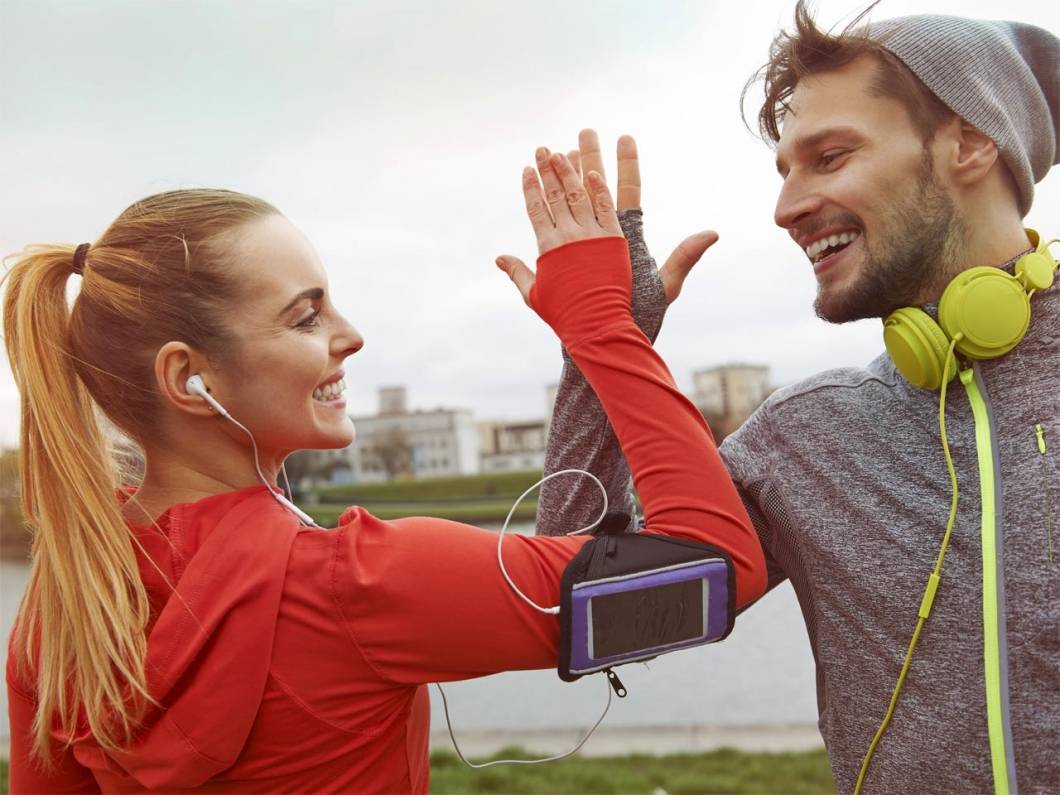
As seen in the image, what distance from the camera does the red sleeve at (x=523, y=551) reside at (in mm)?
1381

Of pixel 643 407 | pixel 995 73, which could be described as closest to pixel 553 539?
pixel 643 407

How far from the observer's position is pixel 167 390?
4.94 ft

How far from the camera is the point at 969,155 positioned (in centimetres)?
181

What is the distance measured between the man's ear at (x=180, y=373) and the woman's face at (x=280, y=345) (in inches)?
1.2

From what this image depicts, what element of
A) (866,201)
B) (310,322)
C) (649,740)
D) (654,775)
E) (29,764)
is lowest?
(649,740)

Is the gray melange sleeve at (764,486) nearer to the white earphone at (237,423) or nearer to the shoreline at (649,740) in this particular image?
the white earphone at (237,423)

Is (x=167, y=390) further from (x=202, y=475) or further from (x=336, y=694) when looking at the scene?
(x=336, y=694)

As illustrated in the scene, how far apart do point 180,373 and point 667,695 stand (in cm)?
1068

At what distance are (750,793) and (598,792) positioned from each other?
103cm

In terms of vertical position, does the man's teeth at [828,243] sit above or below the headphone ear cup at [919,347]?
above

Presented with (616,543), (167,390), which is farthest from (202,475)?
(616,543)

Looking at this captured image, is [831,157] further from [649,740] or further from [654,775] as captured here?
[649,740]

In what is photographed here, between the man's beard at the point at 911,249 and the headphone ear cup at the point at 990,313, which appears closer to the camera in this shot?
the headphone ear cup at the point at 990,313

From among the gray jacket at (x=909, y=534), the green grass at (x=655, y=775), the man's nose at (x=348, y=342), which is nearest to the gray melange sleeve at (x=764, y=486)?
the gray jacket at (x=909, y=534)
